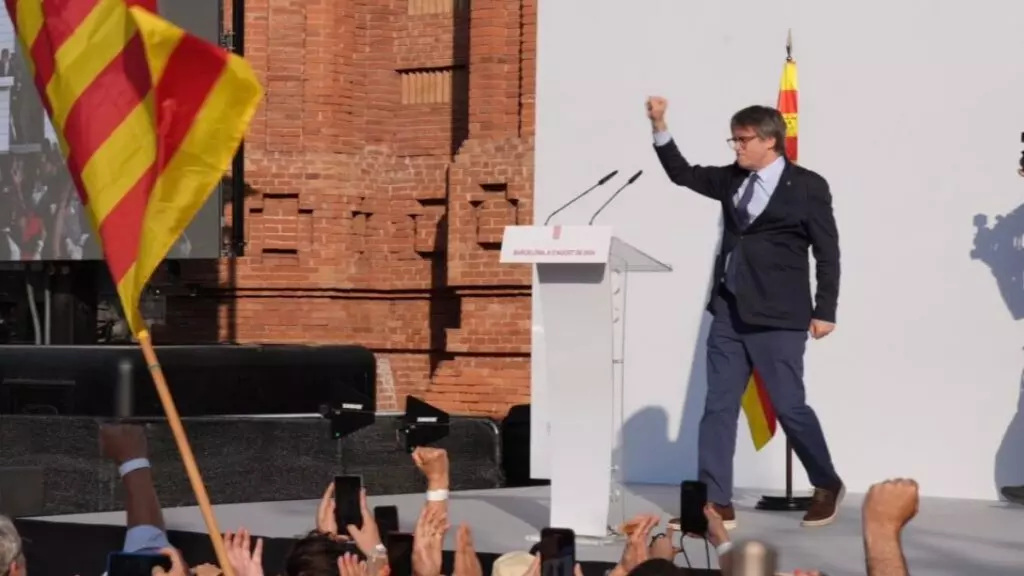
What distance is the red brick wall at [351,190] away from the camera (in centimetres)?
1339

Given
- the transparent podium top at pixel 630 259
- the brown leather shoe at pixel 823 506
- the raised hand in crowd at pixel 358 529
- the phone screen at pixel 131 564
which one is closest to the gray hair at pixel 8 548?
the phone screen at pixel 131 564

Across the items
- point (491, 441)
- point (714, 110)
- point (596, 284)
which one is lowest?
point (491, 441)

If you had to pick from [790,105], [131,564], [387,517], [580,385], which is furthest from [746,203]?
[131,564]

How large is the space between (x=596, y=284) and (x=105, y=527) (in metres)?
2.04

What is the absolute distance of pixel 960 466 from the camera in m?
7.79

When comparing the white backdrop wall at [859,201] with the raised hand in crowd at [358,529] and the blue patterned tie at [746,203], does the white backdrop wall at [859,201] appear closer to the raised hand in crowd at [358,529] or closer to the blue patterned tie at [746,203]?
the blue patterned tie at [746,203]

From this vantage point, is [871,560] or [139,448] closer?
[871,560]

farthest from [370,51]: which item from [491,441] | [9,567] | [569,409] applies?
[9,567]

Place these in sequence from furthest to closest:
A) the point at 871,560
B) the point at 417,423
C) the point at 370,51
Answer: the point at 370,51, the point at 417,423, the point at 871,560

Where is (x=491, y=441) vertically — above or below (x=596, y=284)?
below

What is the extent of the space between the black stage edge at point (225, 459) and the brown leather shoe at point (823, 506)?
3206 mm

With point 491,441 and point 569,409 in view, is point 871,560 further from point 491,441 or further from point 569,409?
point 491,441

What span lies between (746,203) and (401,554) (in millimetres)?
2555

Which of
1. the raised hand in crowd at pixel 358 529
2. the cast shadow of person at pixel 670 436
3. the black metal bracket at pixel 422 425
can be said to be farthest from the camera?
the cast shadow of person at pixel 670 436
